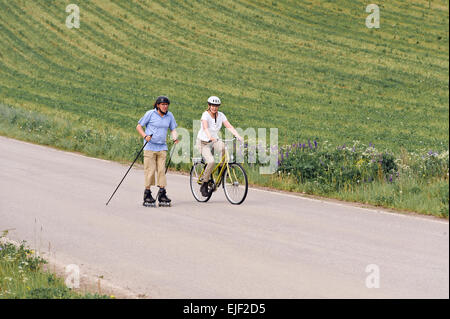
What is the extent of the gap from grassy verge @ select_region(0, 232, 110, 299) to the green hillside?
13799 millimetres

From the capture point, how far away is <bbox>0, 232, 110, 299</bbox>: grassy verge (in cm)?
792

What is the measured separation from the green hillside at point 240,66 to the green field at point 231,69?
0.29 feet

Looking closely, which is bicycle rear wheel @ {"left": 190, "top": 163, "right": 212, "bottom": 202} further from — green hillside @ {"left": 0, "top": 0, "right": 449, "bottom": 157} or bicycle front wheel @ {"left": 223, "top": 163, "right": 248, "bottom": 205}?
green hillside @ {"left": 0, "top": 0, "right": 449, "bottom": 157}

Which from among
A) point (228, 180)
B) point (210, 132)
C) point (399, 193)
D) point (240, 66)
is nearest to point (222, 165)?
point (228, 180)

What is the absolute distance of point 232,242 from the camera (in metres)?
10.8

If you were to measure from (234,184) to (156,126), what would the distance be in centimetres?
178

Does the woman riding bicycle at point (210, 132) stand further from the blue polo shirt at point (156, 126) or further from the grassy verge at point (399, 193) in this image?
the grassy verge at point (399, 193)

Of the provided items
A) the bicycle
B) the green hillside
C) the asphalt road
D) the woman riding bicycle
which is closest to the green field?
the green hillside

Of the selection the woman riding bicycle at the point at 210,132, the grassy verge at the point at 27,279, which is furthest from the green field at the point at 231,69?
the grassy verge at the point at 27,279

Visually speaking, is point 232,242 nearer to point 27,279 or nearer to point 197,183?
point 27,279
